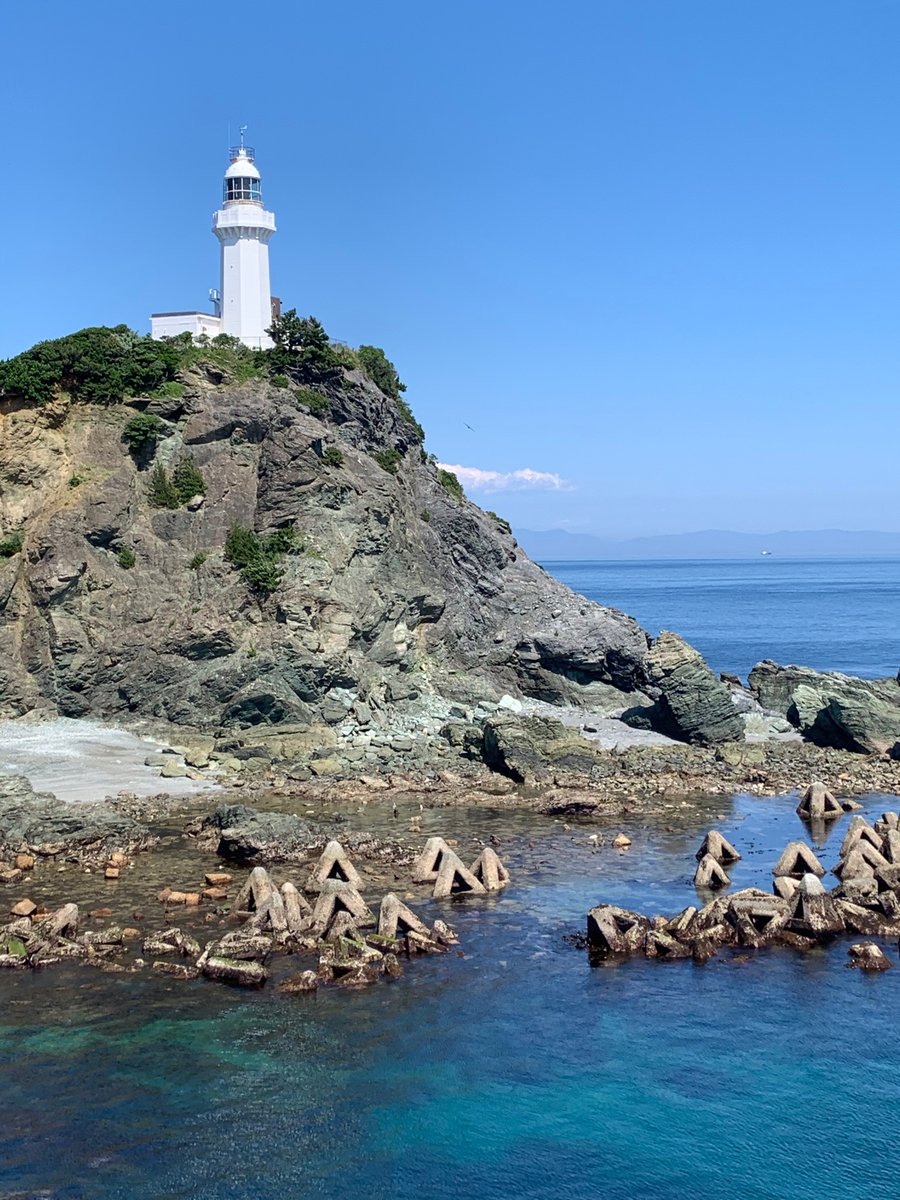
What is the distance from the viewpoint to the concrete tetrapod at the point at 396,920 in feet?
89.6

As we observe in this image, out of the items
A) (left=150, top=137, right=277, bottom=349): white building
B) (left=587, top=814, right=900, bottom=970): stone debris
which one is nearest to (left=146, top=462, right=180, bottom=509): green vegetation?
(left=150, top=137, right=277, bottom=349): white building

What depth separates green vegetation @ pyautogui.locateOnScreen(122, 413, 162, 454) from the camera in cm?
5688

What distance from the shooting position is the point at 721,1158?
1870 cm

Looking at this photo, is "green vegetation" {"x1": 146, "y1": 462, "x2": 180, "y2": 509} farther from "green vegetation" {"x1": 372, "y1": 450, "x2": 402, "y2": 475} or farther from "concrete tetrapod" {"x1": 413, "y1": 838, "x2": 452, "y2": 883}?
"concrete tetrapod" {"x1": 413, "y1": 838, "x2": 452, "y2": 883}

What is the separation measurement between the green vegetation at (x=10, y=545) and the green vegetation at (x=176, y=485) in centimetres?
670

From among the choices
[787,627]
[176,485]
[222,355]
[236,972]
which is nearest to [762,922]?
[236,972]

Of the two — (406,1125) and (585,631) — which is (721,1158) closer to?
(406,1125)

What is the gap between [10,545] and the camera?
53.2 m

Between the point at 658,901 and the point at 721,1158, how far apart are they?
481 inches

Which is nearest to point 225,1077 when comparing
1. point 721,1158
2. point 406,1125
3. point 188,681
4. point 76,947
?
point 406,1125

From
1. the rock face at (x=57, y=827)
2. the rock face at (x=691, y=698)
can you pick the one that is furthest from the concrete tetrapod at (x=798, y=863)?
the rock face at (x=691, y=698)

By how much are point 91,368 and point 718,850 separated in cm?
3943

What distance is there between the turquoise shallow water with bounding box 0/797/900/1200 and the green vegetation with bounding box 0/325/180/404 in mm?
38181

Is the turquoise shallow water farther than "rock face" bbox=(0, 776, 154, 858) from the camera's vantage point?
No
